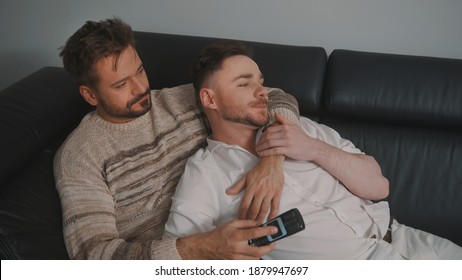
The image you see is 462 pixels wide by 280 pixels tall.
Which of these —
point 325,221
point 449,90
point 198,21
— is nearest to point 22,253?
point 325,221

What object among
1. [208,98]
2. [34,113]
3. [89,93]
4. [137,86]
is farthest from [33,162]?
[208,98]

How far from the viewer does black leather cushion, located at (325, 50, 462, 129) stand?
1.41 metres

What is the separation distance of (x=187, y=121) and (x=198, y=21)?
2.04ft

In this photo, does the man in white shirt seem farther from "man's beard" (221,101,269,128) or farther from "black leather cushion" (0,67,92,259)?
"black leather cushion" (0,67,92,259)

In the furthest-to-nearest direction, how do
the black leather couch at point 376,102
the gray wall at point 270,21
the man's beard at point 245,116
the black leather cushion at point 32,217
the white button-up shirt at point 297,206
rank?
the gray wall at point 270,21, the black leather couch at point 376,102, the man's beard at point 245,116, the white button-up shirt at point 297,206, the black leather cushion at point 32,217

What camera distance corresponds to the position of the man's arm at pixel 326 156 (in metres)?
1.14

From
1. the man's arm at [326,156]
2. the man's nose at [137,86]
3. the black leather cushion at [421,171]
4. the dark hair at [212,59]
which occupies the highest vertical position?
the dark hair at [212,59]

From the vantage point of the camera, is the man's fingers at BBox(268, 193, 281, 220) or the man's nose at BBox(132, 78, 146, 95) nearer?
the man's fingers at BBox(268, 193, 281, 220)

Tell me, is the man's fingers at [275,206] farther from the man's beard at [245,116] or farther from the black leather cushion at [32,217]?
the black leather cushion at [32,217]

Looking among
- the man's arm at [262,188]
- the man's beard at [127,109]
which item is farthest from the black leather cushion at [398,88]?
the man's beard at [127,109]

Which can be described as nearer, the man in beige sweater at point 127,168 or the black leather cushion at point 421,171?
the man in beige sweater at point 127,168

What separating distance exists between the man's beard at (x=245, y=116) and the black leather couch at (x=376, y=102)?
1.03 ft

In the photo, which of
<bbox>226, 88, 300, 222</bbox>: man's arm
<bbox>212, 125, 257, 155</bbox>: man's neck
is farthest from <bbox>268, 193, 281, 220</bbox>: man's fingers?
<bbox>212, 125, 257, 155</bbox>: man's neck

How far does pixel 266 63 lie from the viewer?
58.0 inches
